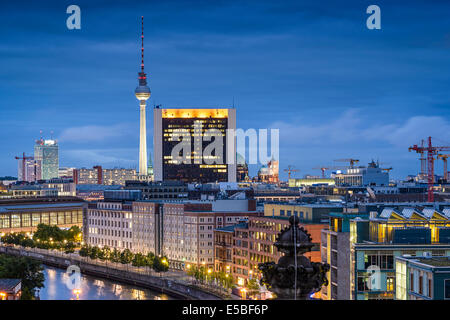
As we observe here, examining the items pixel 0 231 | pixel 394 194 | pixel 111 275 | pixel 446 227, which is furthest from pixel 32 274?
pixel 0 231

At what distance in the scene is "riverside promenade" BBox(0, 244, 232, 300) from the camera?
56.4 m

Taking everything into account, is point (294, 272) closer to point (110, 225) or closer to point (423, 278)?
point (423, 278)

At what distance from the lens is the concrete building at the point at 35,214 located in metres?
112

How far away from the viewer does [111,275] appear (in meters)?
72.0

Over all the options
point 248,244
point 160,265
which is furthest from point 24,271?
point 160,265

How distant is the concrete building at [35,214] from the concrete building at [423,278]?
283ft

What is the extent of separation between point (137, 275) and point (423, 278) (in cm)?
4528

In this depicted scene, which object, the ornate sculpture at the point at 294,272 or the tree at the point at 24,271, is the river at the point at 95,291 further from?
the ornate sculpture at the point at 294,272

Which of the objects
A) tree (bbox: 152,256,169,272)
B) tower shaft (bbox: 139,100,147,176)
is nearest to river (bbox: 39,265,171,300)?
tree (bbox: 152,256,169,272)

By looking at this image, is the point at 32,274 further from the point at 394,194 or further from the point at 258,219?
the point at 394,194

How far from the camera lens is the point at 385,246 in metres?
33.5

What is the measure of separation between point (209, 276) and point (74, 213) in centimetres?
6411
